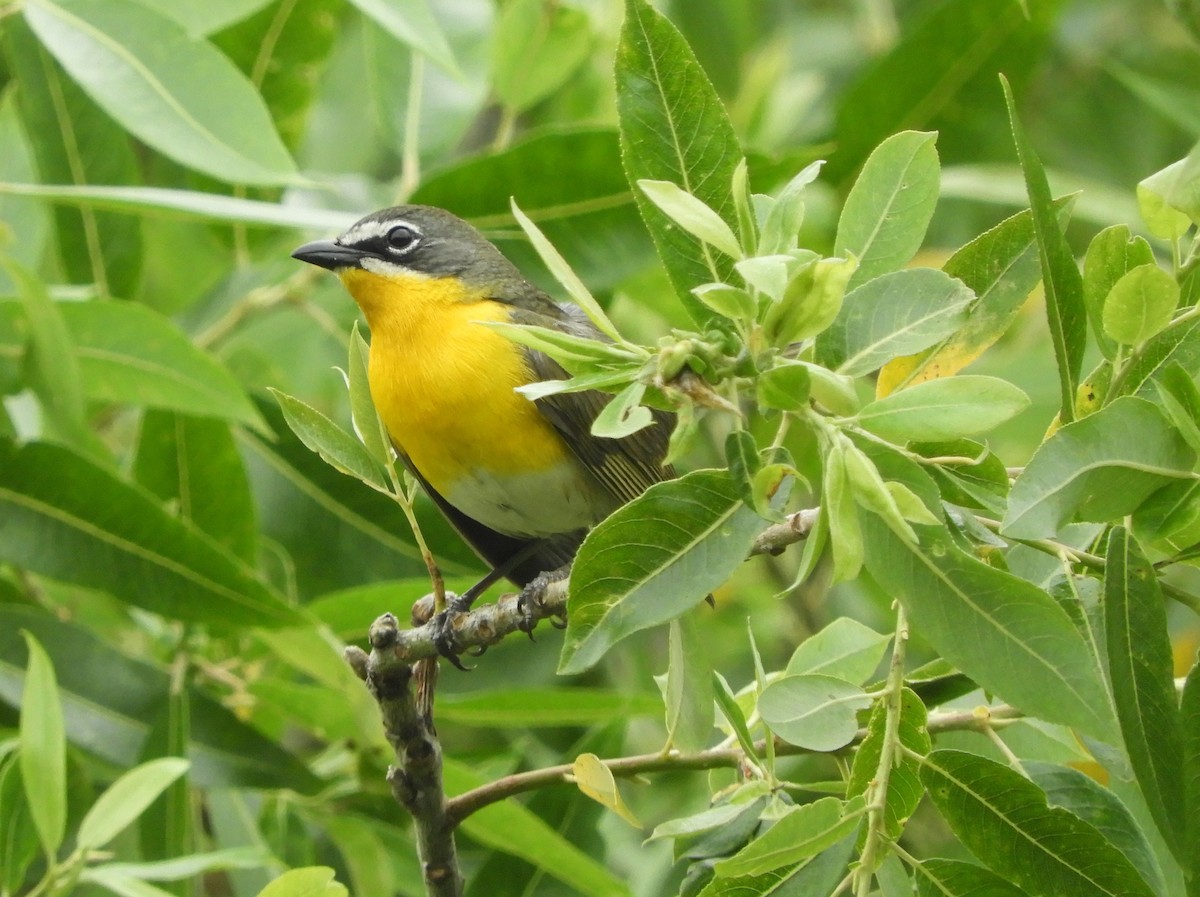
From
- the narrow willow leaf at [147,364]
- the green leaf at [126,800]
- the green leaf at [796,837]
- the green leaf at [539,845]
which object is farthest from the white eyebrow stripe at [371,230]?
the green leaf at [796,837]

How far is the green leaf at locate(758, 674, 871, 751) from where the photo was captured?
7.16ft

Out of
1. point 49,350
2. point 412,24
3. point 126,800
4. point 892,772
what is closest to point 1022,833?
point 892,772

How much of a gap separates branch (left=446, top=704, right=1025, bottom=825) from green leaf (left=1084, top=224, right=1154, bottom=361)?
0.65 m

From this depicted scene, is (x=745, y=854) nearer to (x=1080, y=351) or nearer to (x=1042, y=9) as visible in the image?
(x=1080, y=351)

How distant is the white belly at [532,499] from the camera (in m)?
4.12

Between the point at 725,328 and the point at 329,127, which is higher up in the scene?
the point at 329,127

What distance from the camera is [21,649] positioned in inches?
159

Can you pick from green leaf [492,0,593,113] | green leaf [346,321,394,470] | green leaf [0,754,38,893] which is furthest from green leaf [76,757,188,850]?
green leaf [492,0,593,113]

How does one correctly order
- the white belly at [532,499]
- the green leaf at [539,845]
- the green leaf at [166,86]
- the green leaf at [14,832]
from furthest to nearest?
the white belly at [532,499] → the green leaf at [166,86] → the green leaf at [539,845] → the green leaf at [14,832]

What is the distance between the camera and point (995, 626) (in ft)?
6.33

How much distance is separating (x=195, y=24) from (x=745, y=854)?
2.91m

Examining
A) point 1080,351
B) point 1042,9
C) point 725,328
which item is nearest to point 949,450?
point 1080,351

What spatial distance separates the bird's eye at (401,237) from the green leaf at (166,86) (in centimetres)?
77

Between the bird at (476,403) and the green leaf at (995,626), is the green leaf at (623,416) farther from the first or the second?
the bird at (476,403)
